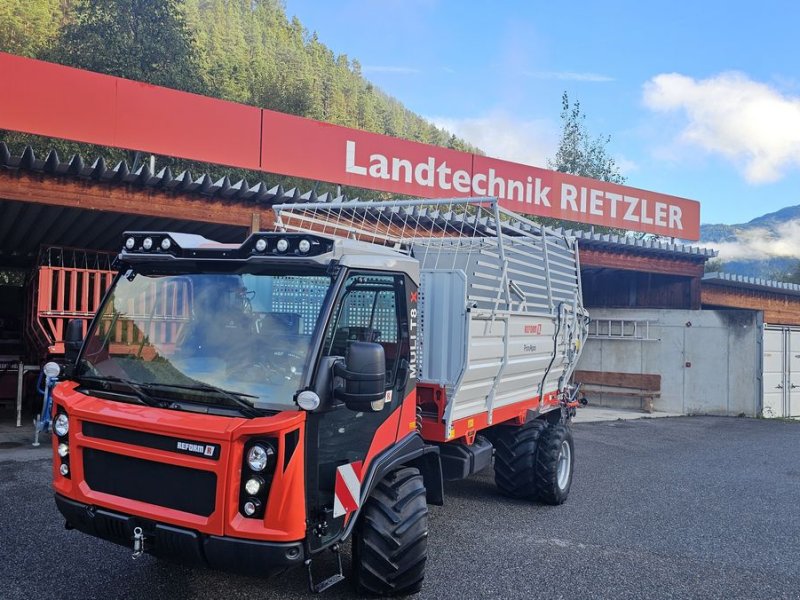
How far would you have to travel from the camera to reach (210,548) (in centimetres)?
308

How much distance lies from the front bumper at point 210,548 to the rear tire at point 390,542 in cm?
70

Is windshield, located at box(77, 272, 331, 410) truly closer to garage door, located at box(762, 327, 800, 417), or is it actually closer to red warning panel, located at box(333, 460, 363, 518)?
red warning panel, located at box(333, 460, 363, 518)

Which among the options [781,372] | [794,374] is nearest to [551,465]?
[781,372]

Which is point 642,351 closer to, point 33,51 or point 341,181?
point 341,181

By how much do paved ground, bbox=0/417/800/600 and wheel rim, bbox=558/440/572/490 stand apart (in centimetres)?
23

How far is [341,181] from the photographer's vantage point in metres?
11.1

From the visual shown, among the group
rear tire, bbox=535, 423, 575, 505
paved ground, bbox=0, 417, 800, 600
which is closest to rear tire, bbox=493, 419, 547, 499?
rear tire, bbox=535, 423, 575, 505

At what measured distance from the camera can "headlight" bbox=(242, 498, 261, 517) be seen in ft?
10.2

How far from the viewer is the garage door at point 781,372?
584 inches

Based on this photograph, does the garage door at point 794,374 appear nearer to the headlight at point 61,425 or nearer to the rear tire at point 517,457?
the rear tire at point 517,457

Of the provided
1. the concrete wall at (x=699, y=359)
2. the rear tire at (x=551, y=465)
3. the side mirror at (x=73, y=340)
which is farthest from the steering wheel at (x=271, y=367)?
the concrete wall at (x=699, y=359)

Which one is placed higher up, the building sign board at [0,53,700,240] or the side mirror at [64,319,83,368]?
the building sign board at [0,53,700,240]

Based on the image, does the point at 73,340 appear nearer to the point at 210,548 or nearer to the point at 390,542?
the point at 210,548

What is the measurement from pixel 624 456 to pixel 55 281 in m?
9.06
